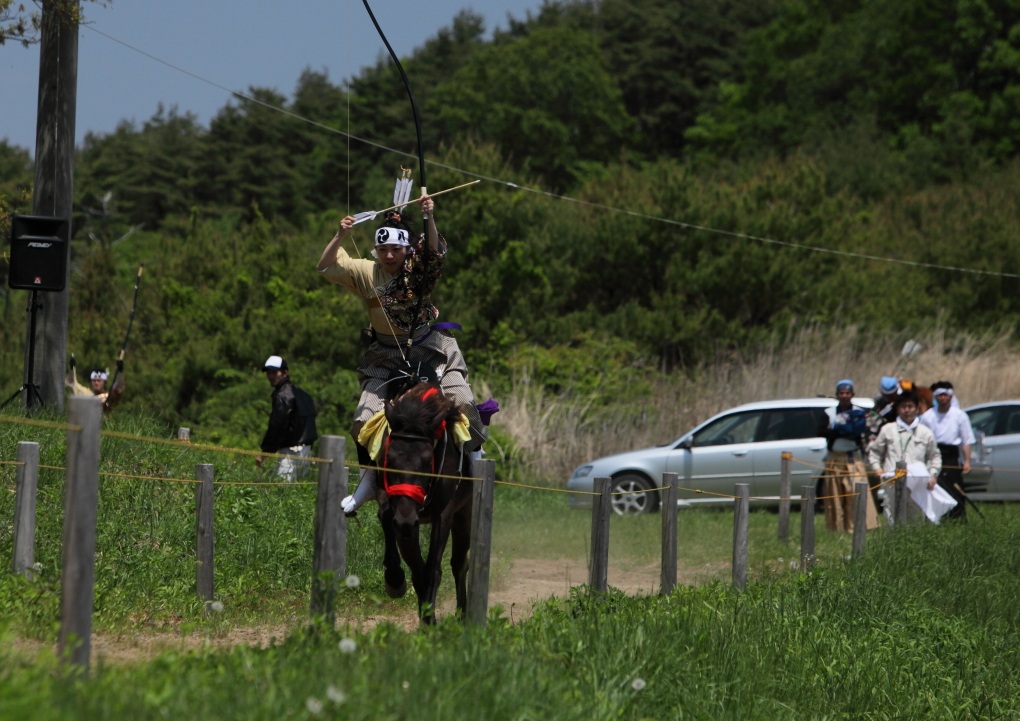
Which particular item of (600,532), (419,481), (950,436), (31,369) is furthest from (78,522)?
(950,436)

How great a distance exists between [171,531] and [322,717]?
6.91m

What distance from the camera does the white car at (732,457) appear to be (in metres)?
18.8

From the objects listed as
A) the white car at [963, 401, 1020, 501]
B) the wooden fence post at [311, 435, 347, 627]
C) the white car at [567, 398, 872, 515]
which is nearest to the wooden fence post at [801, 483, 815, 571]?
the white car at [567, 398, 872, 515]

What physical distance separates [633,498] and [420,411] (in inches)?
465

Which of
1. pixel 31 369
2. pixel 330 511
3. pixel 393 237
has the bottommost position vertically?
pixel 330 511

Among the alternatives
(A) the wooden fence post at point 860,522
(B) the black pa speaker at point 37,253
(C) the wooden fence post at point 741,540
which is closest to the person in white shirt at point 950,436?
(A) the wooden fence post at point 860,522

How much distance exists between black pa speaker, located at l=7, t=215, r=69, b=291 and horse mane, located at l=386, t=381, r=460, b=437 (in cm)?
713

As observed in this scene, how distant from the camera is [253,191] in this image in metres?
57.9

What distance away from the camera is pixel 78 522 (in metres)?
4.95

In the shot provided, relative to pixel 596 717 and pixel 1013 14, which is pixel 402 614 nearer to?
pixel 596 717

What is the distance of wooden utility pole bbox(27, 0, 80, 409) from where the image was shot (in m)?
14.8

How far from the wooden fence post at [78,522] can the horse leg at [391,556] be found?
2785mm

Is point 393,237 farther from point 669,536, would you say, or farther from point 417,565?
point 669,536

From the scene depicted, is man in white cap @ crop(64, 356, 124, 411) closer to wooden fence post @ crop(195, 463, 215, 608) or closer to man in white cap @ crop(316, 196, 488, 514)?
wooden fence post @ crop(195, 463, 215, 608)
